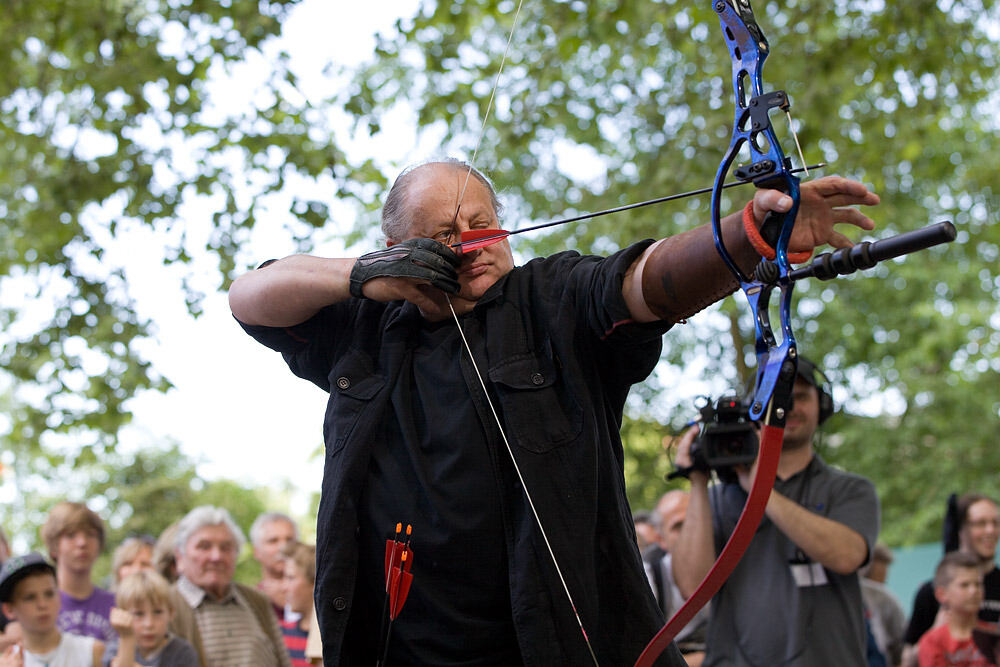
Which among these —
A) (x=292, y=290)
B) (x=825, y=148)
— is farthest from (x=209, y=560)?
(x=825, y=148)

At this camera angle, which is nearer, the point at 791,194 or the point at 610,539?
the point at 791,194

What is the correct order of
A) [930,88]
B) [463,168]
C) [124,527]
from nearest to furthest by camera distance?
[463,168] → [930,88] → [124,527]

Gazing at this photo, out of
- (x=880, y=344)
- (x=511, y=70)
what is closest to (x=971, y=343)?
(x=880, y=344)

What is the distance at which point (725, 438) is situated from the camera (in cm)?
310

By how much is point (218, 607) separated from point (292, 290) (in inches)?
112

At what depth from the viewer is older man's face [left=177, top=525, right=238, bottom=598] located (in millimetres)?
A: 4387

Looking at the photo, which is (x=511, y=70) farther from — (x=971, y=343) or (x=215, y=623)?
(x=971, y=343)

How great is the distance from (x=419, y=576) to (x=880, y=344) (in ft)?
40.4

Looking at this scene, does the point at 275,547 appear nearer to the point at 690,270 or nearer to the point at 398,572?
the point at 398,572

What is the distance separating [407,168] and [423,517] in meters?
0.81

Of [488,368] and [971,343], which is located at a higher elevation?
[971,343]

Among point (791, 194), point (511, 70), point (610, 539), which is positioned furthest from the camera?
point (511, 70)

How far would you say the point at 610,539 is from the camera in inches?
70.5

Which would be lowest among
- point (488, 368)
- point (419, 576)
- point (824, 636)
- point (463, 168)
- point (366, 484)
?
point (824, 636)
